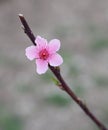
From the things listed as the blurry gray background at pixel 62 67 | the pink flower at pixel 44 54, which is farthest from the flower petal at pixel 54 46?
the blurry gray background at pixel 62 67

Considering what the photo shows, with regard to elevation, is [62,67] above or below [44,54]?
below

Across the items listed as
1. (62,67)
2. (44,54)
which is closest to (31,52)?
(44,54)

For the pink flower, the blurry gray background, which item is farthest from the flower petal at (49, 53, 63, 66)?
the blurry gray background

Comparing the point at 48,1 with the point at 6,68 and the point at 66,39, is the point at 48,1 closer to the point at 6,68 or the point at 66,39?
the point at 66,39

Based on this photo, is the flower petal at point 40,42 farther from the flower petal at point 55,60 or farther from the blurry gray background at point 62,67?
the blurry gray background at point 62,67

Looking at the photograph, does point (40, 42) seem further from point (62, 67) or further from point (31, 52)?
point (62, 67)

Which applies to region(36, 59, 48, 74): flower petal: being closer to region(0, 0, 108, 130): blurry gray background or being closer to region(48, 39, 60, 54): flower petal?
region(48, 39, 60, 54): flower petal
